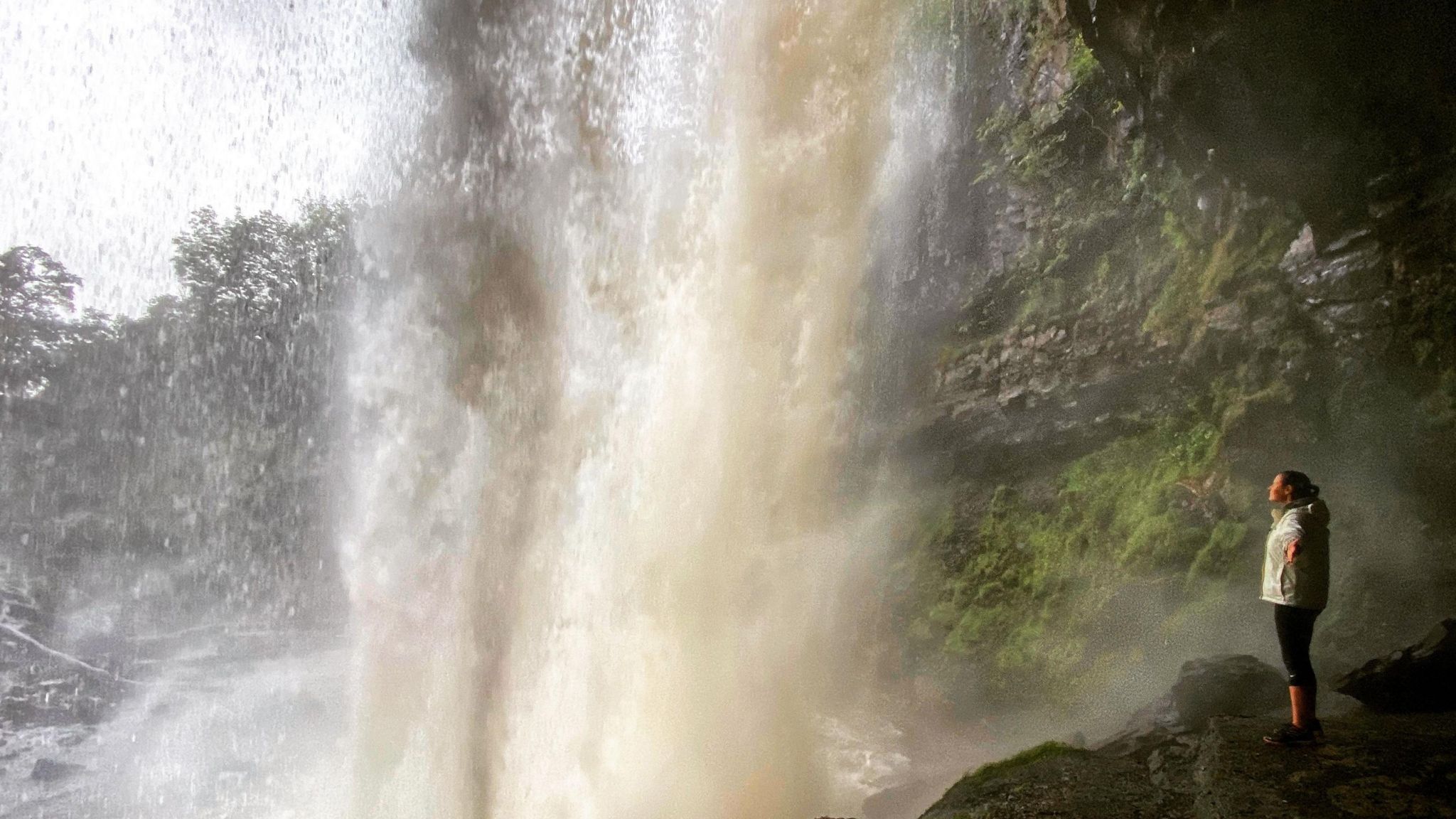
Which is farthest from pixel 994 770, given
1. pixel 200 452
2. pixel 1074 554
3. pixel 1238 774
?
pixel 200 452

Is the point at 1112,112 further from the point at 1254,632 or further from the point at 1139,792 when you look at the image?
the point at 1139,792

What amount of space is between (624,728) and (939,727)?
3928mm

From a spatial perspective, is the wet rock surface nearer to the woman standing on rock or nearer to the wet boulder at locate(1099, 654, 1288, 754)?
the woman standing on rock

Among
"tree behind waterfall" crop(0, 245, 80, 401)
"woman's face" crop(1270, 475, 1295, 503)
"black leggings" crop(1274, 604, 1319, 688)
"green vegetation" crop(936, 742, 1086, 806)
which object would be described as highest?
"tree behind waterfall" crop(0, 245, 80, 401)

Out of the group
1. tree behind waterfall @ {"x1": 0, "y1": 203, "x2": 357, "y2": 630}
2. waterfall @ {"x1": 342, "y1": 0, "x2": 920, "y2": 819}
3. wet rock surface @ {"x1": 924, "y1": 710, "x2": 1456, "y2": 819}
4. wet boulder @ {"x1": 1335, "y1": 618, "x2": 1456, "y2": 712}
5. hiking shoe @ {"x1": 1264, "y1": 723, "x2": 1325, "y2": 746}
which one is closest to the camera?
wet rock surface @ {"x1": 924, "y1": 710, "x2": 1456, "y2": 819}

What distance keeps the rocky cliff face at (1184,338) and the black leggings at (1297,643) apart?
247 centimetres

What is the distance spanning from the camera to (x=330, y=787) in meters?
13.1

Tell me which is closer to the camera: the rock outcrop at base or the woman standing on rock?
the rock outcrop at base

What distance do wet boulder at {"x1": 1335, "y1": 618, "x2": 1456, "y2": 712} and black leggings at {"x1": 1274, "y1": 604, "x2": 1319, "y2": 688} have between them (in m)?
1.26

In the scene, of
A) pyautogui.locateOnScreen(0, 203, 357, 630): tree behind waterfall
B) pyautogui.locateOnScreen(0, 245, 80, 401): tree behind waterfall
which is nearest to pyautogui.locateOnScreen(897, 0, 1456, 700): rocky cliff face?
pyautogui.locateOnScreen(0, 203, 357, 630): tree behind waterfall

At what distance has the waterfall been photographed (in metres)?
9.62

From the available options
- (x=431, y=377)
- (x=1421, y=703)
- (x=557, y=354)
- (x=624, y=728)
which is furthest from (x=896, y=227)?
(x=1421, y=703)

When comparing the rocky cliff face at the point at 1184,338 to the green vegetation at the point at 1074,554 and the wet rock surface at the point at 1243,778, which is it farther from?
the wet rock surface at the point at 1243,778

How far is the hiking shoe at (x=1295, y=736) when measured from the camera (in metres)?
4.19
